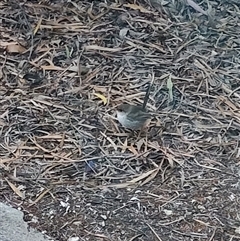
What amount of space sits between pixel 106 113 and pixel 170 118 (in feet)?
1.01

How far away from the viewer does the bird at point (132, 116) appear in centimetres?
289

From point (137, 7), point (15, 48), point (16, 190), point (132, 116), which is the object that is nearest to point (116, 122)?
A: point (132, 116)

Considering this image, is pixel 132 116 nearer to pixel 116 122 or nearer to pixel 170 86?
pixel 116 122

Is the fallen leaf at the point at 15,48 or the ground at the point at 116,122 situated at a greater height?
the fallen leaf at the point at 15,48

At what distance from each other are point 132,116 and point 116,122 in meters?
0.13

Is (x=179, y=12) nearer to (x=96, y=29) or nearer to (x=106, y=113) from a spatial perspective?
(x=96, y=29)

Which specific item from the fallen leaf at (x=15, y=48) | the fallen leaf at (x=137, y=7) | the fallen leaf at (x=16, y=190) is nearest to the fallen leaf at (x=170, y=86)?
the fallen leaf at (x=137, y=7)

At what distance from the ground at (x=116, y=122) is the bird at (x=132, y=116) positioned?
58 millimetres

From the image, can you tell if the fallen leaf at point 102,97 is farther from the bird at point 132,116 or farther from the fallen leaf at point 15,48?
the fallen leaf at point 15,48

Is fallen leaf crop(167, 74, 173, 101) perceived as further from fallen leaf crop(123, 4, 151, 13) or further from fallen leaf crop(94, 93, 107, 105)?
fallen leaf crop(123, 4, 151, 13)

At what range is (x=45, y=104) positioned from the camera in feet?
10.1

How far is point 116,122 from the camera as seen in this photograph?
300 cm

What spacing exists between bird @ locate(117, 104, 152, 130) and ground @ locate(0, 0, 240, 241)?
0.19 ft

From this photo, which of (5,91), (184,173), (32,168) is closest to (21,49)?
(5,91)
